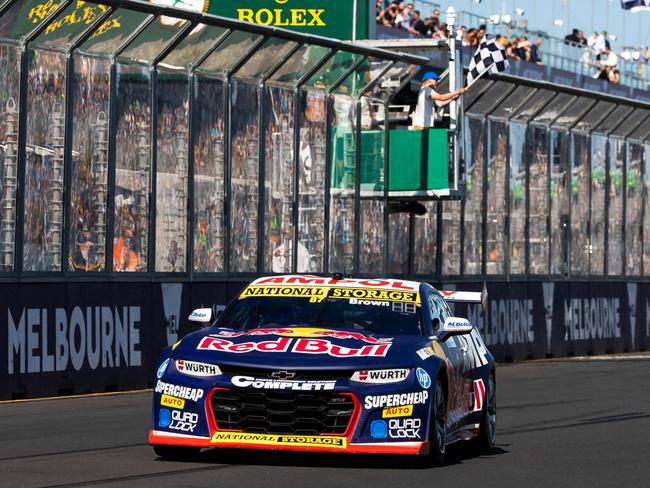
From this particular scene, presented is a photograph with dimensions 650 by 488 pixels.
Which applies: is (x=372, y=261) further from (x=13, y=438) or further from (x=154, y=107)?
(x=13, y=438)

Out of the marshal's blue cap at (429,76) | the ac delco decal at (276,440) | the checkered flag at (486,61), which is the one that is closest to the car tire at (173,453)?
the ac delco decal at (276,440)

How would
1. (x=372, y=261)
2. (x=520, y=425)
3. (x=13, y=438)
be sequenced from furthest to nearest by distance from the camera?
(x=372, y=261) < (x=520, y=425) < (x=13, y=438)

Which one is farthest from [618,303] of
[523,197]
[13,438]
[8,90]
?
[13,438]

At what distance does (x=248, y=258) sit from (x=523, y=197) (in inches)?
375

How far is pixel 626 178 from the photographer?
36156 mm

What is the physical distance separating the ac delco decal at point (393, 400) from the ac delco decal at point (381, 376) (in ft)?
0.33

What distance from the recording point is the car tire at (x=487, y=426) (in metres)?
12.9

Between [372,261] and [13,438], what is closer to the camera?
[13,438]

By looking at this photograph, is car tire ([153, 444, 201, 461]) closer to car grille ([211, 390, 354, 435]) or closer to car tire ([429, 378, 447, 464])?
car grille ([211, 390, 354, 435])

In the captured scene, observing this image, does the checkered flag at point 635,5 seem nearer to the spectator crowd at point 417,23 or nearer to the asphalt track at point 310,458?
the spectator crowd at point 417,23

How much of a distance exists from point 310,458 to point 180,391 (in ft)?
3.81

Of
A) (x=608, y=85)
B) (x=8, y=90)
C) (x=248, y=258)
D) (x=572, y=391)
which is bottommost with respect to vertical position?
(x=572, y=391)

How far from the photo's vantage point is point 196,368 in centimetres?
1098

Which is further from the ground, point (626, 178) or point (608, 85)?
point (608, 85)
